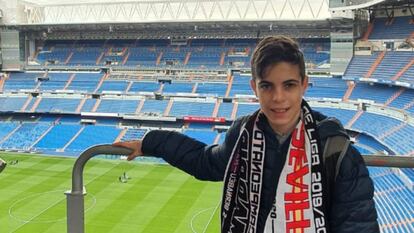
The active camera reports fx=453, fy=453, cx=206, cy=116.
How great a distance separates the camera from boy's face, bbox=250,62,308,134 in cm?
165

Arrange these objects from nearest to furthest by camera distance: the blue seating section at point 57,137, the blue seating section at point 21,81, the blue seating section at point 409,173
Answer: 1. the blue seating section at point 409,173
2. the blue seating section at point 57,137
3. the blue seating section at point 21,81

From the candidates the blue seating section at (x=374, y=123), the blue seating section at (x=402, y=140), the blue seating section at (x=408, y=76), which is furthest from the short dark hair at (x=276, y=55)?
the blue seating section at (x=408, y=76)

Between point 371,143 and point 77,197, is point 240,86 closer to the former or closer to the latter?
point 371,143

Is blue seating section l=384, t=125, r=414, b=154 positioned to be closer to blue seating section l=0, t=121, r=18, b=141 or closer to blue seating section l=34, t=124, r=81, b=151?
blue seating section l=34, t=124, r=81, b=151

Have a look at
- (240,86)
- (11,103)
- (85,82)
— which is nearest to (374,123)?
(240,86)

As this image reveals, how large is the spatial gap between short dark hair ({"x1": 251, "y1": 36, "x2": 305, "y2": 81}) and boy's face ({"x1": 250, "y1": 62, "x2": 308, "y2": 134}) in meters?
0.02

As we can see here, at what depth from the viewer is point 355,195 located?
1558 mm

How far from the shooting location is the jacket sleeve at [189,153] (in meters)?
1.95

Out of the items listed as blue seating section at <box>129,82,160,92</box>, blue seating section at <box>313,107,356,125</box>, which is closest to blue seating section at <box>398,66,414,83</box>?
blue seating section at <box>313,107,356,125</box>

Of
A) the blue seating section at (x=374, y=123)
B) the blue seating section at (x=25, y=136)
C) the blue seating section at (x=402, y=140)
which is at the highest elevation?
the blue seating section at (x=25, y=136)

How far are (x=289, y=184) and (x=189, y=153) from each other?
0.54m

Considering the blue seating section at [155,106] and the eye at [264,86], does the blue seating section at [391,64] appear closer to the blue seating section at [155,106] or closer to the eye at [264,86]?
the blue seating section at [155,106]

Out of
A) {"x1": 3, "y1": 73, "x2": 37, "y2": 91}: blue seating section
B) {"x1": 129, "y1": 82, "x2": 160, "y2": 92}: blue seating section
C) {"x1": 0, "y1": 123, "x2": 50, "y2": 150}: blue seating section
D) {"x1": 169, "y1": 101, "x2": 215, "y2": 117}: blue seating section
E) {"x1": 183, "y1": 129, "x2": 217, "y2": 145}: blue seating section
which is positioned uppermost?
{"x1": 3, "y1": 73, "x2": 37, "y2": 91}: blue seating section

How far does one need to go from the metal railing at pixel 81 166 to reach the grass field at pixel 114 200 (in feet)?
40.1
